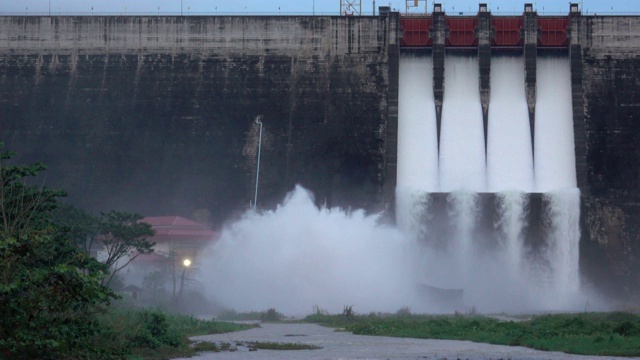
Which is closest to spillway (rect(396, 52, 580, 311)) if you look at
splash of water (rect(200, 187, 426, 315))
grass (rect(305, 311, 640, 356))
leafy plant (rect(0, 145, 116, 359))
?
splash of water (rect(200, 187, 426, 315))

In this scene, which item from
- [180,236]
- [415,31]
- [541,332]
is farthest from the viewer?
[415,31]

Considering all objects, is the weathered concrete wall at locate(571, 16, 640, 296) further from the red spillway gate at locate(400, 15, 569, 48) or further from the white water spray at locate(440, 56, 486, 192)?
the white water spray at locate(440, 56, 486, 192)

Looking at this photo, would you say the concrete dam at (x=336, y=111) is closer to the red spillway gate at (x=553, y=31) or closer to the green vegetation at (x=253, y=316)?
the red spillway gate at (x=553, y=31)

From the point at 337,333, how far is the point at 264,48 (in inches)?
1193

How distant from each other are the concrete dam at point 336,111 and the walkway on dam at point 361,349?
23.4 meters

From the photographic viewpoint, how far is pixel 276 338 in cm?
3559

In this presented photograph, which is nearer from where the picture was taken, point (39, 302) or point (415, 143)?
point (39, 302)

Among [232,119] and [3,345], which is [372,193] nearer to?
[232,119]

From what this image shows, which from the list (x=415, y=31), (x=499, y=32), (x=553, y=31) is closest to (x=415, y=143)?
(x=415, y=31)

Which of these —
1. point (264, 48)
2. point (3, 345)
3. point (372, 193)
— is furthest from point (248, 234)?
point (3, 345)

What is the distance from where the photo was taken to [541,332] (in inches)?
1321

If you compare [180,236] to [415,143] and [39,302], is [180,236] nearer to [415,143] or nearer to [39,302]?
[415,143]

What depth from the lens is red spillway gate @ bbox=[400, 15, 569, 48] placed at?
63.9 m

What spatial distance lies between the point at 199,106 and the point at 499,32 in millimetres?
17838
